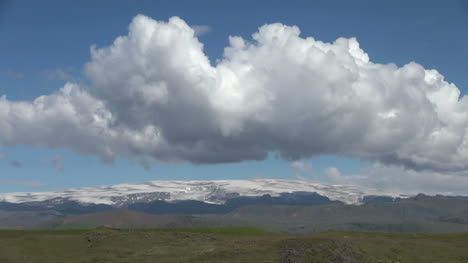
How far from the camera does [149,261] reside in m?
119

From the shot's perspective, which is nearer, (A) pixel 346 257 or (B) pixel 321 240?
(A) pixel 346 257

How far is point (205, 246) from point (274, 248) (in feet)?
58.4

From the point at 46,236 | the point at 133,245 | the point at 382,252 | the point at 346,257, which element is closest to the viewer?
the point at 346,257

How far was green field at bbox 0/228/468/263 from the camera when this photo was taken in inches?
4663

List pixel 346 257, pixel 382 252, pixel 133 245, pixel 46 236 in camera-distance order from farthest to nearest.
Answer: pixel 46 236, pixel 133 245, pixel 382 252, pixel 346 257

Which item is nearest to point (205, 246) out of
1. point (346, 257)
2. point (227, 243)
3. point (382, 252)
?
point (227, 243)

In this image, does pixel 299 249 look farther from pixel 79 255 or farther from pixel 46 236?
pixel 46 236

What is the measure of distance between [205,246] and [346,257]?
34.0m

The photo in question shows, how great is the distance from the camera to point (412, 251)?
12825 cm

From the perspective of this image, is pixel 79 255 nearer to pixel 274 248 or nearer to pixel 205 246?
pixel 205 246

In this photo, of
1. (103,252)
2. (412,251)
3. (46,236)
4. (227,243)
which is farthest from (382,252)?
(46,236)

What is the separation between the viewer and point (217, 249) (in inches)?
4926

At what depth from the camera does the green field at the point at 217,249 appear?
118 m

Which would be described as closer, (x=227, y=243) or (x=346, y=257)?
(x=346, y=257)
